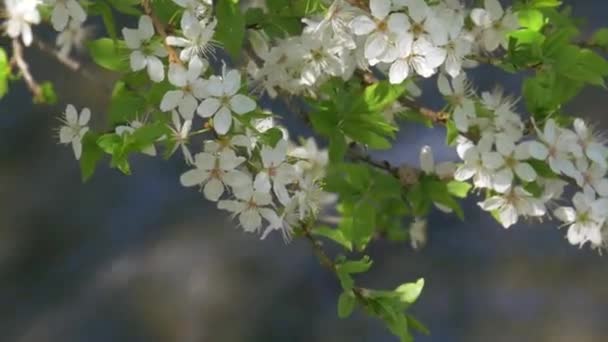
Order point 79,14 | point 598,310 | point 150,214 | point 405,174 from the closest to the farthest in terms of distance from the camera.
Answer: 1. point 79,14
2. point 405,174
3. point 598,310
4. point 150,214

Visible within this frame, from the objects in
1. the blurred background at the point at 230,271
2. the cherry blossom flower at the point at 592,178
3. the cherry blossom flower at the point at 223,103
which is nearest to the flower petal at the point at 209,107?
the cherry blossom flower at the point at 223,103

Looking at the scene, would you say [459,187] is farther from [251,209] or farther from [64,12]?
[64,12]

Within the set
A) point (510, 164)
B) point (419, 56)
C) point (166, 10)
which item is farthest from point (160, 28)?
point (510, 164)

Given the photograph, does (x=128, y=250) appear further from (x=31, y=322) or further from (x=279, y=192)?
(x=279, y=192)

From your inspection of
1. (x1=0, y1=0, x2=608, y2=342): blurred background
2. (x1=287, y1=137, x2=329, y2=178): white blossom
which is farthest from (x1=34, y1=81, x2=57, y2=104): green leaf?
(x1=0, y1=0, x2=608, y2=342): blurred background

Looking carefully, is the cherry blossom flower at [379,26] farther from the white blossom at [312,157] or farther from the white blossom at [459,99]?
the white blossom at [312,157]

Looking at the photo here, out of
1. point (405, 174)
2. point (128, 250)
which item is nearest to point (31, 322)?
point (128, 250)

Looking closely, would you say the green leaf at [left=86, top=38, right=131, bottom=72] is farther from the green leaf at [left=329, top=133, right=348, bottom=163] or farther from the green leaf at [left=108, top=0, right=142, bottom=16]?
the green leaf at [left=329, top=133, right=348, bottom=163]
